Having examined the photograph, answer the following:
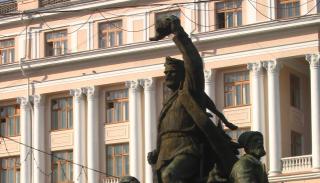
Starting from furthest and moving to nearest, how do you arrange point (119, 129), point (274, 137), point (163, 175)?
point (119, 129), point (274, 137), point (163, 175)

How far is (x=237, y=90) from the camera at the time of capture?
6369 cm

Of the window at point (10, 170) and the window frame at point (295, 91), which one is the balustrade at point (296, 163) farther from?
the window at point (10, 170)

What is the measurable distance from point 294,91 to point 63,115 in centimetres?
1238

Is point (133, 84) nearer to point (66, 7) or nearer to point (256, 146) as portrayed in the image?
point (66, 7)

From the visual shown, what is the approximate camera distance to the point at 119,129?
67062 millimetres

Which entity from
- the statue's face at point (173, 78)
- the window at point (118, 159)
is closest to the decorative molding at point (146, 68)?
the window at point (118, 159)

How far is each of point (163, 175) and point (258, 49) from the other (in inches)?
1999

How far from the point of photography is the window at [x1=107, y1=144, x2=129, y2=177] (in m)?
67.1

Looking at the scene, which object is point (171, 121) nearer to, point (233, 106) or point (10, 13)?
point (233, 106)

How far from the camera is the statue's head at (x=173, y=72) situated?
13070 mm

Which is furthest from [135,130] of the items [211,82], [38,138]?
[38,138]

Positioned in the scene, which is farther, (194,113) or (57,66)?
(57,66)

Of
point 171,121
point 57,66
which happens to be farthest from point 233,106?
point 171,121

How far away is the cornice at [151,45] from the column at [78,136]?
183 centimetres
